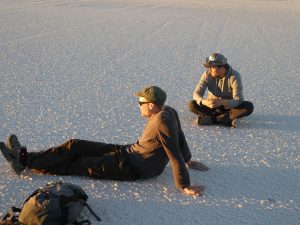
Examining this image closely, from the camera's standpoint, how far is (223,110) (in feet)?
19.0

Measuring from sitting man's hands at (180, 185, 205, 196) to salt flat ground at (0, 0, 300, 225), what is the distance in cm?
6

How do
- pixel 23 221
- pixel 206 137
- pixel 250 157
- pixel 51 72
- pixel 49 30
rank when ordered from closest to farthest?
pixel 23 221, pixel 250 157, pixel 206 137, pixel 51 72, pixel 49 30

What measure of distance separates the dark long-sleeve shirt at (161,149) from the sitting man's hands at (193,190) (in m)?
0.07

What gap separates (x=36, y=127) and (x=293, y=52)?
7833 mm

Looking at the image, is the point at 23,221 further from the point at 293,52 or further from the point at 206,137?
the point at 293,52

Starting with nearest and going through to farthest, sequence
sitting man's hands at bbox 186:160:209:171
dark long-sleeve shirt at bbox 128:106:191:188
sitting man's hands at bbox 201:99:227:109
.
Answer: dark long-sleeve shirt at bbox 128:106:191:188
sitting man's hands at bbox 186:160:209:171
sitting man's hands at bbox 201:99:227:109

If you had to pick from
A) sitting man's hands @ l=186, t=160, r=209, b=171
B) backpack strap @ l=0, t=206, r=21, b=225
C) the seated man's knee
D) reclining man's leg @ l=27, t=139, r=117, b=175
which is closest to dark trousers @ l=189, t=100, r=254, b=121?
the seated man's knee

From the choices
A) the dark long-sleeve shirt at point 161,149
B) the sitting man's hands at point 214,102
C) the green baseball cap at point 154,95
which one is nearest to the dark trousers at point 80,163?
the dark long-sleeve shirt at point 161,149

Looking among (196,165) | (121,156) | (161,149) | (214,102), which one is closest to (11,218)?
(121,156)

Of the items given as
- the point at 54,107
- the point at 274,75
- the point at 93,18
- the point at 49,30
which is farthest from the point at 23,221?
the point at 93,18

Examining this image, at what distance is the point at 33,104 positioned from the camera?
251 inches

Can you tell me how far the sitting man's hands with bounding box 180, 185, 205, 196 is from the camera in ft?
12.8

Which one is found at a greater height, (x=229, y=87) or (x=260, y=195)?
(x=229, y=87)

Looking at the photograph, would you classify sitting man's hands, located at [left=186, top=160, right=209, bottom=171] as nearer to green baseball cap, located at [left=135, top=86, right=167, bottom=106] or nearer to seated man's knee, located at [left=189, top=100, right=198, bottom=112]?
green baseball cap, located at [left=135, top=86, right=167, bottom=106]
